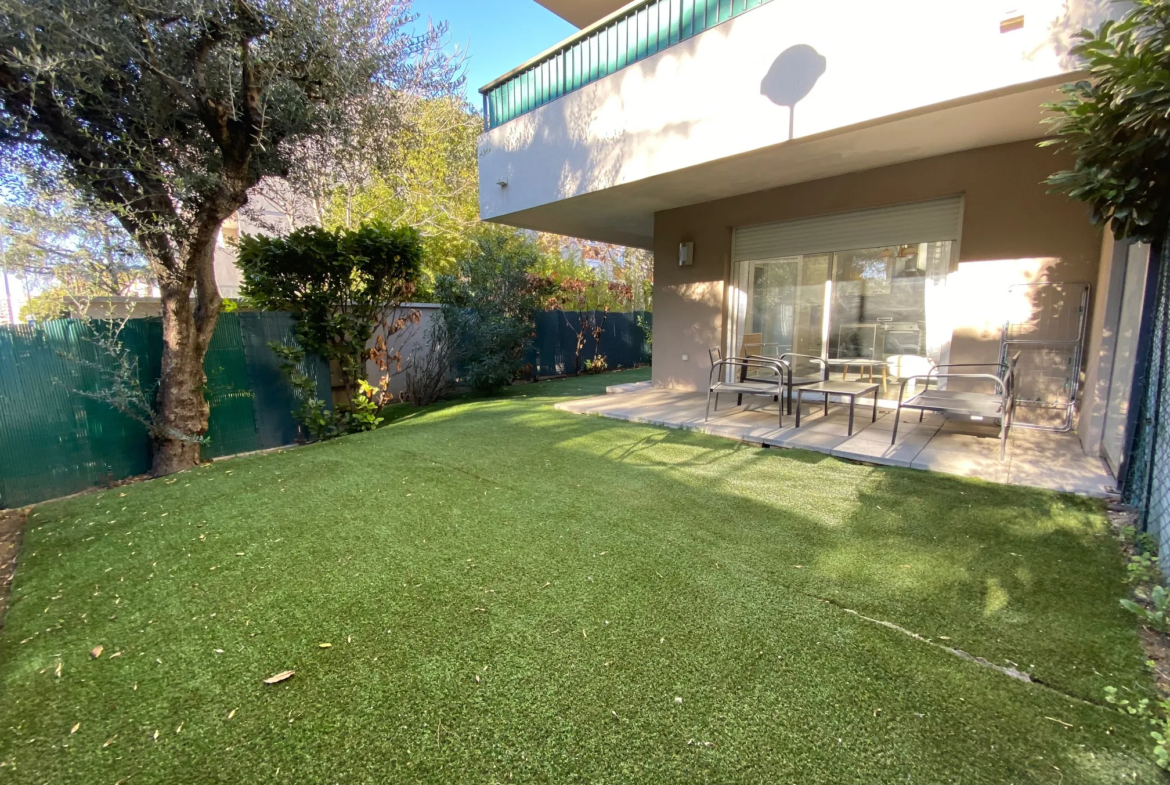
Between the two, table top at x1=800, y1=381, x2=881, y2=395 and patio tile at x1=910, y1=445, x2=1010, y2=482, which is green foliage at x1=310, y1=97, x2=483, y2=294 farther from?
patio tile at x1=910, y1=445, x2=1010, y2=482

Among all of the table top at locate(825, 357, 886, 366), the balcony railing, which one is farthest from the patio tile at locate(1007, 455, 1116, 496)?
the balcony railing

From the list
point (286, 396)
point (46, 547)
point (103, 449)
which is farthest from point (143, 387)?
point (46, 547)

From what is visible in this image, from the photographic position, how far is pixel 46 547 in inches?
117

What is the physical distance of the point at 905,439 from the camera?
4477mm

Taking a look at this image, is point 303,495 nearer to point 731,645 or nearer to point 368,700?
point 368,700

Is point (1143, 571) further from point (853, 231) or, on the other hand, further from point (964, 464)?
point (853, 231)

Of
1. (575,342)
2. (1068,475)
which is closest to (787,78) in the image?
(1068,475)

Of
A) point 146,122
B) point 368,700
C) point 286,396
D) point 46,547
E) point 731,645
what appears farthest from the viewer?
point 286,396

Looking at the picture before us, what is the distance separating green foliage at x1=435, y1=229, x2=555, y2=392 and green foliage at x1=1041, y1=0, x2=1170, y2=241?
698 centimetres

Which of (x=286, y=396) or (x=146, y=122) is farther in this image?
(x=286, y=396)

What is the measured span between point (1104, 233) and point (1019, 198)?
73 centimetres

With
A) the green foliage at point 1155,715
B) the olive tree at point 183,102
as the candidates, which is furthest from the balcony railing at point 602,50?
the green foliage at point 1155,715

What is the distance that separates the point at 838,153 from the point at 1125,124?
2689 mm

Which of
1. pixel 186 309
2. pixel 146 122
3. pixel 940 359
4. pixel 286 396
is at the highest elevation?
pixel 146 122
